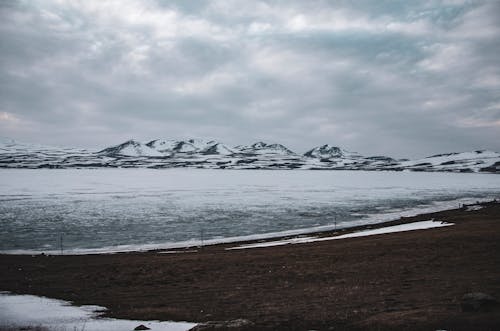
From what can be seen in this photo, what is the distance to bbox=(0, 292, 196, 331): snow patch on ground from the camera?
52.6ft

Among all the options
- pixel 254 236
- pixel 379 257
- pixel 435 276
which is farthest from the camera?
pixel 254 236

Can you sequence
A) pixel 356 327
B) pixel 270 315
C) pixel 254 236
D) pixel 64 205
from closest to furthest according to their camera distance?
pixel 356 327, pixel 270 315, pixel 254 236, pixel 64 205

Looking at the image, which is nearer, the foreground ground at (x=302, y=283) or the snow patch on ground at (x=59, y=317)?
the foreground ground at (x=302, y=283)

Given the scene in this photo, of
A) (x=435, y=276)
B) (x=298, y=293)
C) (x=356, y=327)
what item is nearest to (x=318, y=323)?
(x=356, y=327)

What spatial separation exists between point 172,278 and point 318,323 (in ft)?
43.8

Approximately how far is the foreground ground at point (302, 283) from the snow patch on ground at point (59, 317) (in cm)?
90

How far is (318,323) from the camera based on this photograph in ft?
48.9

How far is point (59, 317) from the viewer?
1780cm

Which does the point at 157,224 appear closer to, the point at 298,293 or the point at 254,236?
the point at 254,236

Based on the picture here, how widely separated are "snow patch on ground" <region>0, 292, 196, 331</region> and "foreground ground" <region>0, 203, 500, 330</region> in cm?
90

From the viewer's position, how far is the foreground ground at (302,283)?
15203 millimetres

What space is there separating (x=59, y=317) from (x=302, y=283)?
38.4ft

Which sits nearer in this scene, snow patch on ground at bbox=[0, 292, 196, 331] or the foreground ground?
the foreground ground

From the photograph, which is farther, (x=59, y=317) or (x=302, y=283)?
(x=302, y=283)
